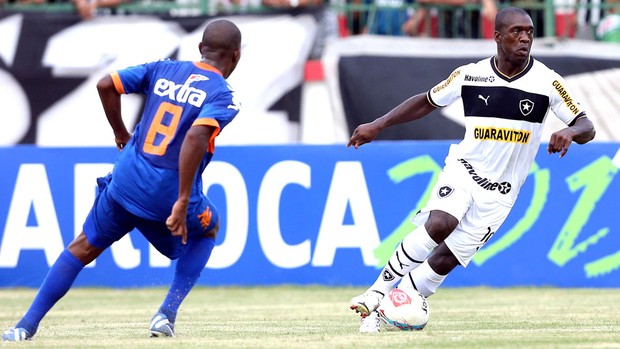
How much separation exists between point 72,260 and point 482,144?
2.85 meters

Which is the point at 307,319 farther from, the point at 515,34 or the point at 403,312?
the point at 515,34

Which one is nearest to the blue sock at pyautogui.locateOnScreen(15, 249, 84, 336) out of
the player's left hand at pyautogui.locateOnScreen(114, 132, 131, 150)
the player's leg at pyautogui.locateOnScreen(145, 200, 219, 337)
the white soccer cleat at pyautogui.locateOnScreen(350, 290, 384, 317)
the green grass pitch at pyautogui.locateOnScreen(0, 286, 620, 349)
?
the green grass pitch at pyautogui.locateOnScreen(0, 286, 620, 349)

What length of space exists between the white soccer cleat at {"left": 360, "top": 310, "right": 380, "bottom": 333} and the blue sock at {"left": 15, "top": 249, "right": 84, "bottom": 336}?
1.89 m

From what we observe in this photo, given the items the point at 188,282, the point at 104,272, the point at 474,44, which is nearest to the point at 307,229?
the point at 104,272

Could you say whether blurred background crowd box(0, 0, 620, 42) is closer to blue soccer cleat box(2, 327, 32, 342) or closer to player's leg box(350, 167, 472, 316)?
player's leg box(350, 167, 472, 316)

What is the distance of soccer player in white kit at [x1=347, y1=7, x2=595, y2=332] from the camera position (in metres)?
8.02

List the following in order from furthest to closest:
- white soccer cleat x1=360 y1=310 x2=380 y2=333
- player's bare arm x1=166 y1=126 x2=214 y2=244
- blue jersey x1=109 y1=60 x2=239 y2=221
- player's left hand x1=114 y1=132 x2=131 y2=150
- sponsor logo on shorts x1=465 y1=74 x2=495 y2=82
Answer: sponsor logo on shorts x1=465 y1=74 x2=495 y2=82 < white soccer cleat x1=360 y1=310 x2=380 y2=333 < player's left hand x1=114 y1=132 x2=131 y2=150 < blue jersey x1=109 y1=60 x2=239 y2=221 < player's bare arm x1=166 y1=126 x2=214 y2=244

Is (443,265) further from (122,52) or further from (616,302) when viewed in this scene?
(122,52)

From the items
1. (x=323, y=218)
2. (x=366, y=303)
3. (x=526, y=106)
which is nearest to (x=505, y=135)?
(x=526, y=106)

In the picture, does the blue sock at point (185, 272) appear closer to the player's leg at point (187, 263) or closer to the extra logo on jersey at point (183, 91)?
the player's leg at point (187, 263)

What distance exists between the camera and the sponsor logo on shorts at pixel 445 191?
8068 mm

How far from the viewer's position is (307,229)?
43.9 ft

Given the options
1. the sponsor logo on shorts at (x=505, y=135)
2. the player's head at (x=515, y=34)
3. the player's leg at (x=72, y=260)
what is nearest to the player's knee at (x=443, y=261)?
the sponsor logo on shorts at (x=505, y=135)

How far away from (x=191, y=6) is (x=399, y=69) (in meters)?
3.11
